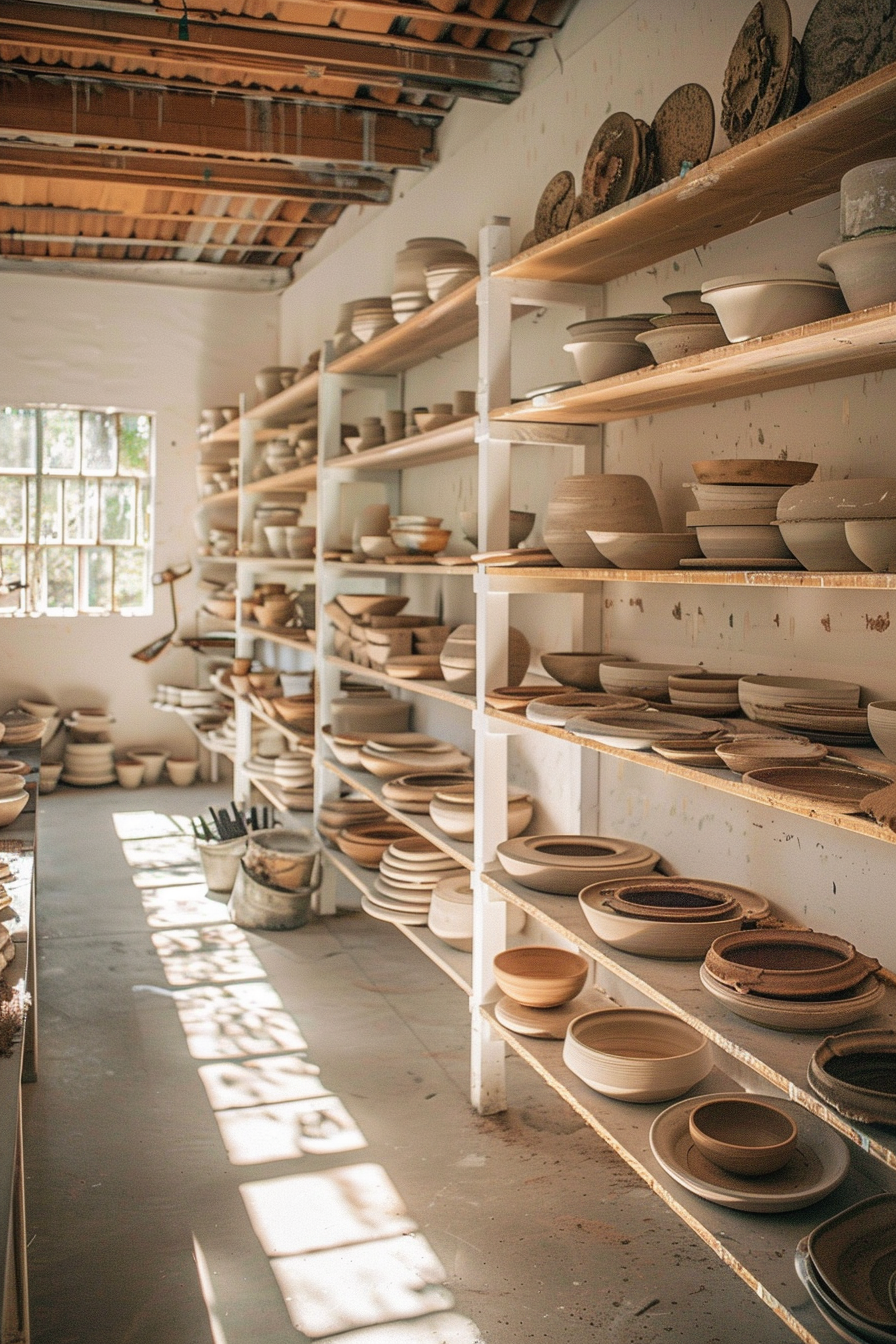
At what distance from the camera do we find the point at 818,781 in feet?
6.83

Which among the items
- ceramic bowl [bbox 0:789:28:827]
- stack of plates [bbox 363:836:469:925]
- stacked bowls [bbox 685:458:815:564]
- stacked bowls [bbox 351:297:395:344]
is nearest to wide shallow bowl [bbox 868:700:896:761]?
stacked bowls [bbox 685:458:815:564]

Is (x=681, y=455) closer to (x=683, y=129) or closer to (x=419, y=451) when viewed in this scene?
(x=683, y=129)

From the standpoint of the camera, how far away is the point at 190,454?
8562mm

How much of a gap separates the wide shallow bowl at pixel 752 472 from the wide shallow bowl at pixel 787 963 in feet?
3.04

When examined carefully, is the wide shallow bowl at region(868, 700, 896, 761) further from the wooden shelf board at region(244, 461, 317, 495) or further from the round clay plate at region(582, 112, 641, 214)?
the wooden shelf board at region(244, 461, 317, 495)

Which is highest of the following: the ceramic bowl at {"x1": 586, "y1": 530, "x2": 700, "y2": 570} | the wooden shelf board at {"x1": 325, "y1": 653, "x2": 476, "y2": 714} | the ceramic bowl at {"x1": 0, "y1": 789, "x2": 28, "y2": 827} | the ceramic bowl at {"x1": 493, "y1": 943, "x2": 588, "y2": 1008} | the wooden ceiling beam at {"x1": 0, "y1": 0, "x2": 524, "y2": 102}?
the wooden ceiling beam at {"x1": 0, "y1": 0, "x2": 524, "y2": 102}

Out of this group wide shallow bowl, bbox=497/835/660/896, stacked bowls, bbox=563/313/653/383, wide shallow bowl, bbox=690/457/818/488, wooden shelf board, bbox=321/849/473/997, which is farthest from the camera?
wooden shelf board, bbox=321/849/473/997

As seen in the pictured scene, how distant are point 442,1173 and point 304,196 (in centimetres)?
494

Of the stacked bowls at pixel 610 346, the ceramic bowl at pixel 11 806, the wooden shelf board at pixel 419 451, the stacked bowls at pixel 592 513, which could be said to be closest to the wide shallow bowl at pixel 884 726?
the stacked bowls at pixel 592 513

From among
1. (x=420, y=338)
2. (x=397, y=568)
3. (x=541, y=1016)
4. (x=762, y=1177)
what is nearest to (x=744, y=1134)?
A: (x=762, y=1177)

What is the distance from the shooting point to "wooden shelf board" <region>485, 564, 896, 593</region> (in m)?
1.86

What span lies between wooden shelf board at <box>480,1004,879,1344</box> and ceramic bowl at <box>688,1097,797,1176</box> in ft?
0.29

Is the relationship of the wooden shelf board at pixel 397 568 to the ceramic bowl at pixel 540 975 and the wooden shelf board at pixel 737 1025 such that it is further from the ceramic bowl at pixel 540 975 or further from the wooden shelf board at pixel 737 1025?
the wooden shelf board at pixel 737 1025

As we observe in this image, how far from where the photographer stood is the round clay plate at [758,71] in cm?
235
